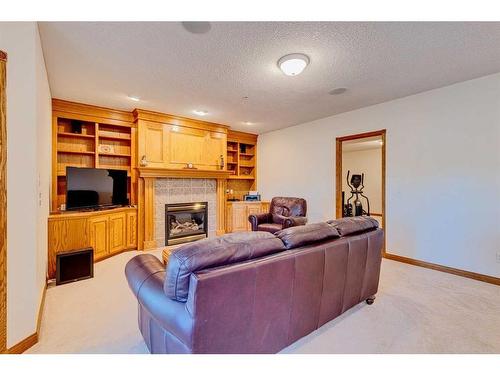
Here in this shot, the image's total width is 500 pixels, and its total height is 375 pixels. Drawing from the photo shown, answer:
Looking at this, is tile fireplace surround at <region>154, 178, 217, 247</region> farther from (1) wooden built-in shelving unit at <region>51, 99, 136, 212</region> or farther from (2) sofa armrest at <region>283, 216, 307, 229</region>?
(2) sofa armrest at <region>283, 216, 307, 229</region>

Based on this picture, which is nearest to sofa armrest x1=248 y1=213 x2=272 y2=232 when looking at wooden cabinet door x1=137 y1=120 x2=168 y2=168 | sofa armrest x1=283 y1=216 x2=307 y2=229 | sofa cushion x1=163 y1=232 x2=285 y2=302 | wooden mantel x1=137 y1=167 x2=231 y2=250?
sofa armrest x1=283 y1=216 x2=307 y2=229

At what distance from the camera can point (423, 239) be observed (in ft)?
11.6

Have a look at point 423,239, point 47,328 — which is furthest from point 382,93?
point 47,328

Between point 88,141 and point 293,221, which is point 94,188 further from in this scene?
point 293,221

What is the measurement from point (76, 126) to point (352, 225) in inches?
181

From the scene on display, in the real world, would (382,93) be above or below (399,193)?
above

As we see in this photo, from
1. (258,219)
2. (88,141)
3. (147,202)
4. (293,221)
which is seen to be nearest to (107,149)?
(88,141)

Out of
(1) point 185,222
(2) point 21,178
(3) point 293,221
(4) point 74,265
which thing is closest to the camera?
(2) point 21,178

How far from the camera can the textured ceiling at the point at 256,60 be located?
6.81 feet

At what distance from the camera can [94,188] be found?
12.4ft

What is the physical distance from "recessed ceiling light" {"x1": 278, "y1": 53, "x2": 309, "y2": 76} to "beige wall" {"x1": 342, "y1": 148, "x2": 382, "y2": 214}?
272 inches
